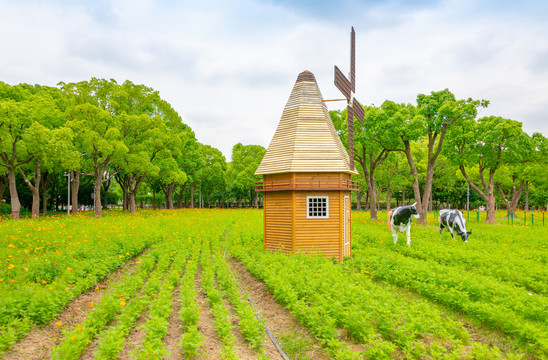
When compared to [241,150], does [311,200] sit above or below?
below

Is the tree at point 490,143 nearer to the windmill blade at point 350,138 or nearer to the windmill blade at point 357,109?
the windmill blade at point 357,109

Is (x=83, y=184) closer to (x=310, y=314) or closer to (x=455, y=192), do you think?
(x=310, y=314)

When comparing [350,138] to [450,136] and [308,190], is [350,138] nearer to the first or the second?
[308,190]

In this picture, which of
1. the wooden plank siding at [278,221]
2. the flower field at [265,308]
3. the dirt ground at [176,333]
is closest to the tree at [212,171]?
the wooden plank siding at [278,221]

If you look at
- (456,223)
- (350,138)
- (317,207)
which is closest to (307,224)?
(317,207)

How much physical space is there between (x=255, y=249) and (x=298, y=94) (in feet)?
34.0

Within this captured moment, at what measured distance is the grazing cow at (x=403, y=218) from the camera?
2019cm

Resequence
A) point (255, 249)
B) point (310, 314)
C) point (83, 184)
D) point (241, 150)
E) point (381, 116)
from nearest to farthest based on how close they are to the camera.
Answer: point (310, 314)
point (255, 249)
point (381, 116)
point (83, 184)
point (241, 150)

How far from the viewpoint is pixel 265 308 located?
10.9 m

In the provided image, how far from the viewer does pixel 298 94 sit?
67.2 feet

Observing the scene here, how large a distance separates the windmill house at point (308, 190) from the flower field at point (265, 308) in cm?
191

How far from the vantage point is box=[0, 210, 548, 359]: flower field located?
7.27m

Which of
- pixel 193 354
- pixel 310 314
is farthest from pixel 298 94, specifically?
pixel 193 354

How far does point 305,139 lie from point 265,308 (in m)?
10.8
